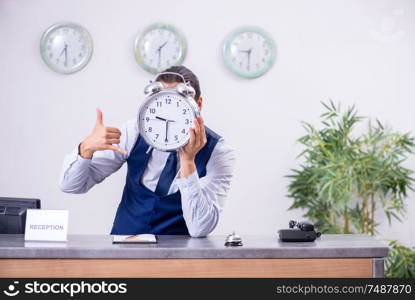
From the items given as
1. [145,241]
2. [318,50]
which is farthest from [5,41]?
[145,241]

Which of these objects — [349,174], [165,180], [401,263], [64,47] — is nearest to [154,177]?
[165,180]

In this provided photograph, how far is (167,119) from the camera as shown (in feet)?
7.89

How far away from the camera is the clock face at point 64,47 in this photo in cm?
501

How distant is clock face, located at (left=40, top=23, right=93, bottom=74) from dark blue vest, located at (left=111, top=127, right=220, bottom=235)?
242cm

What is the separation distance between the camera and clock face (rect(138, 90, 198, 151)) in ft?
7.85

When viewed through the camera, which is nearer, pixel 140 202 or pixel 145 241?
pixel 145 241

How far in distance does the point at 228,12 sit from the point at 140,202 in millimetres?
2589

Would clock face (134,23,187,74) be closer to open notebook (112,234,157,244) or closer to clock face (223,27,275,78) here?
clock face (223,27,275,78)

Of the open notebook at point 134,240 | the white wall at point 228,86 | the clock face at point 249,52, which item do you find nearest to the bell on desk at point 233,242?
the open notebook at point 134,240

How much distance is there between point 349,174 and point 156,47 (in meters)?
1.67

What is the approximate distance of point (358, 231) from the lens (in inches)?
183

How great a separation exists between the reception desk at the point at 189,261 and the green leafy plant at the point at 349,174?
2.33m

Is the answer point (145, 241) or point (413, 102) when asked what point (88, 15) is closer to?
point (413, 102)

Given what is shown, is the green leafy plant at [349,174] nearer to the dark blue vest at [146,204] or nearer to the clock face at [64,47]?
the clock face at [64,47]
